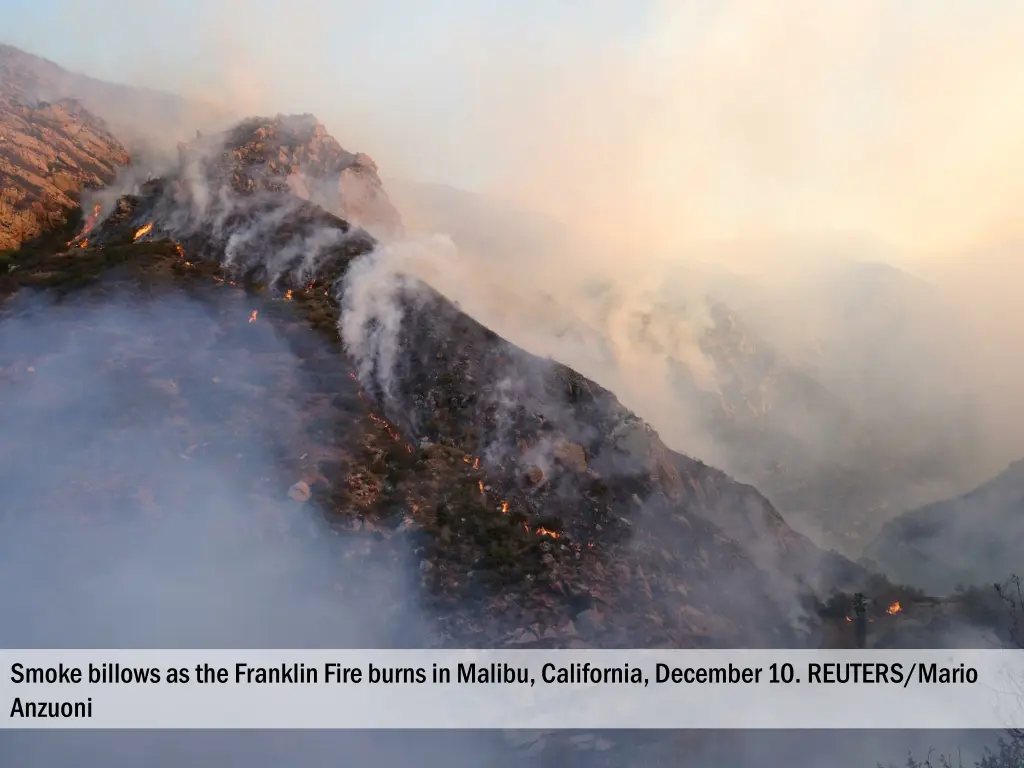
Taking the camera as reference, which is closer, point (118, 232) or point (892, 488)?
point (118, 232)

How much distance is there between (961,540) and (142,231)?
426 feet

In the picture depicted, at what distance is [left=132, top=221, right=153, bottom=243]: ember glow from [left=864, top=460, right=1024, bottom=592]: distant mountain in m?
119

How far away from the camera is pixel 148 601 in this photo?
4234 centimetres

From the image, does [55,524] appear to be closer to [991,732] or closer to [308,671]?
[308,671]

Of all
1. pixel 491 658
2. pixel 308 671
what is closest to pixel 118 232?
pixel 308 671

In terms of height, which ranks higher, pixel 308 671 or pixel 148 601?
pixel 148 601

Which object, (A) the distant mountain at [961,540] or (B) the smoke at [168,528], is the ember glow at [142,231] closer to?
(B) the smoke at [168,528]

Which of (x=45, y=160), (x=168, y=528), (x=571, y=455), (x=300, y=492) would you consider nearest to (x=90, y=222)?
(x=45, y=160)

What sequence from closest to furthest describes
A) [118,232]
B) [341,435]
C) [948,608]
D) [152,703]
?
[152,703]
[341,435]
[948,608]
[118,232]

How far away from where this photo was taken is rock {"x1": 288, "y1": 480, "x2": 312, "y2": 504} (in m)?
50.2

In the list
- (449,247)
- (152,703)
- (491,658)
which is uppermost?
(449,247)

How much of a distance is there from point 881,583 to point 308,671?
4985cm
